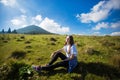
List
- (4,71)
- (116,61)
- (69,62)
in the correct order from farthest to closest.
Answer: (116,61)
(4,71)
(69,62)

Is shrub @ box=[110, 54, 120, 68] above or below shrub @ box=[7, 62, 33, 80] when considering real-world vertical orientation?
above

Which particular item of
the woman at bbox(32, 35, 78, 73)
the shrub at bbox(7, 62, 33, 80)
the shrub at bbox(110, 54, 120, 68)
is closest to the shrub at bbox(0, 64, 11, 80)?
the shrub at bbox(7, 62, 33, 80)

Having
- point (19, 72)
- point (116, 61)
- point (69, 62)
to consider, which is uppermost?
point (69, 62)

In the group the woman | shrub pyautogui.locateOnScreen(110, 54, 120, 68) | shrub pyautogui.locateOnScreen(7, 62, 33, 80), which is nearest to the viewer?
shrub pyautogui.locateOnScreen(7, 62, 33, 80)

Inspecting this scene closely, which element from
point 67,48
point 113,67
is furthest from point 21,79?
point 113,67

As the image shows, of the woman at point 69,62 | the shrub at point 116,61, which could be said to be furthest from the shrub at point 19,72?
the shrub at point 116,61

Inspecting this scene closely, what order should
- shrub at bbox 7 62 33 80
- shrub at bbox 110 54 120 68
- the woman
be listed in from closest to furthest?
1. shrub at bbox 7 62 33 80
2. the woman
3. shrub at bbox 110 54 120 68

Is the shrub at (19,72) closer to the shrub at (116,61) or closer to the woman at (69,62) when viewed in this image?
the woman at (69,62)

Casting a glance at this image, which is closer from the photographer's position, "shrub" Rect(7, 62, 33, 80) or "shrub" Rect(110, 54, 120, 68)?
"shrub" Rect(7, 62, 33, 80)

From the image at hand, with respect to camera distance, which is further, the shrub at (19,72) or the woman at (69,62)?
the woman at (69,62)

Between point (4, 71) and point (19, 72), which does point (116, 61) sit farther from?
point (4, 71)

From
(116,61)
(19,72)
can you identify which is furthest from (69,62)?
(116,61)

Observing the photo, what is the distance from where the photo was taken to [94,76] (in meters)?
7.47

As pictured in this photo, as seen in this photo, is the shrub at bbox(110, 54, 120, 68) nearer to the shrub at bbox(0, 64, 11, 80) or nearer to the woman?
the woman
